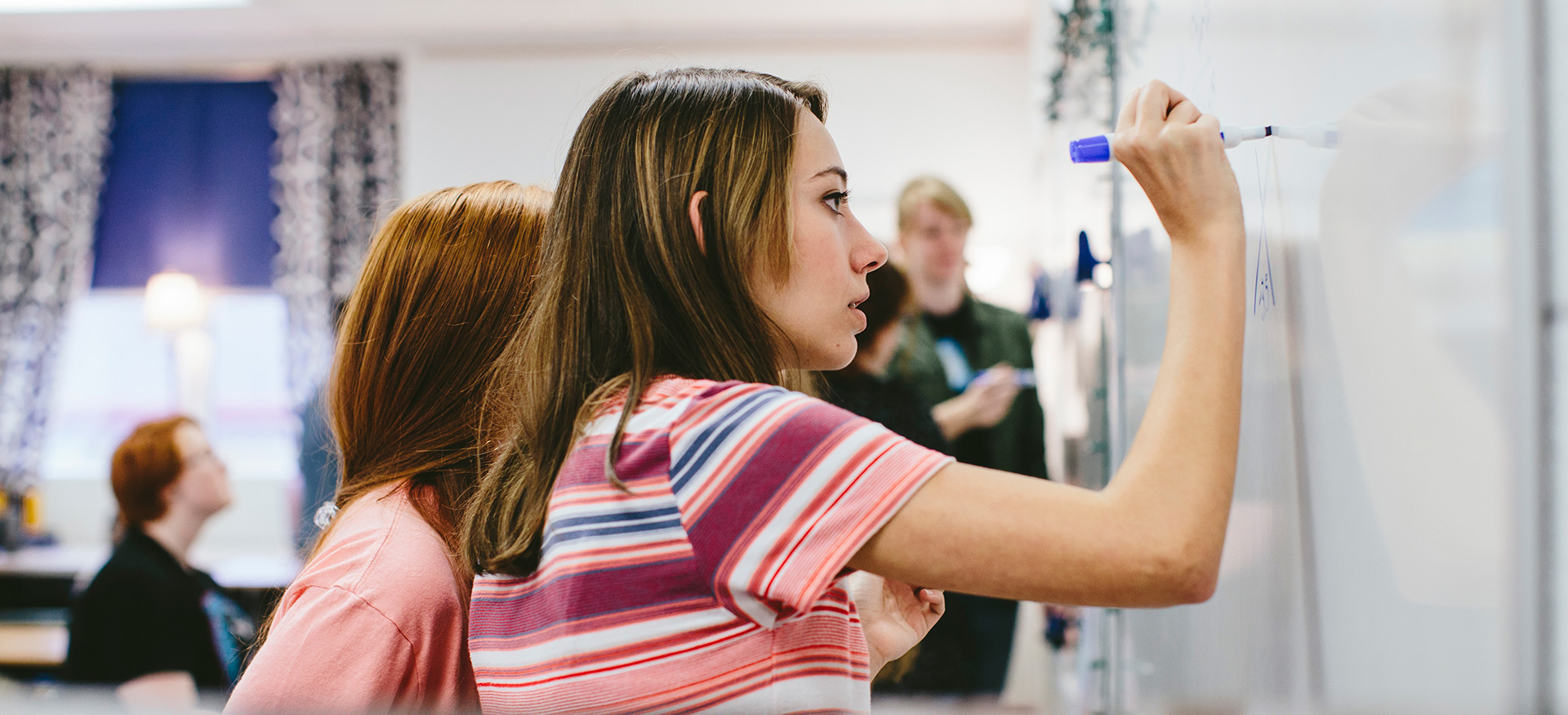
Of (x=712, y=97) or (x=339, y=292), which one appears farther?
(x=339, y=292)

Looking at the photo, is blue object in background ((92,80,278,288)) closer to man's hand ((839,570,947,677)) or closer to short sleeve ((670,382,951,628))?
man's hand ((839,570,947,677))

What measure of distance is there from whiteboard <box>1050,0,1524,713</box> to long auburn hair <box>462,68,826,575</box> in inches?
11.6

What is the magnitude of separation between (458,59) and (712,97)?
3785 millimetres

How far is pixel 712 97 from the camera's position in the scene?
2.06ft

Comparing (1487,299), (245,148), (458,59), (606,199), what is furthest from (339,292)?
(1487,299)

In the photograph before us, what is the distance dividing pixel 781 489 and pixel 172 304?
4.32 meters

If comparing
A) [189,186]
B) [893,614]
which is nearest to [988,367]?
[893,614]

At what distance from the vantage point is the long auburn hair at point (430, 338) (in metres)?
0.86

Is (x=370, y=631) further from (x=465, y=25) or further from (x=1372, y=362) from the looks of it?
(x=465, y=25)

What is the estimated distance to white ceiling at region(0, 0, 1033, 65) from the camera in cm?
362

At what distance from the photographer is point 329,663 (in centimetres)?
70

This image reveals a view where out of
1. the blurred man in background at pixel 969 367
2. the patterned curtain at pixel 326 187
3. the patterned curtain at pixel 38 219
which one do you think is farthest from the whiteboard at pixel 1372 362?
the patterned curtain at pixel 38 219

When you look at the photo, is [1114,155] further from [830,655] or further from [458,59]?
[458,59]

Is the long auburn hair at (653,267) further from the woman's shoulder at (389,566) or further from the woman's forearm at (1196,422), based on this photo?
the woman's forearm at (1196,422)
